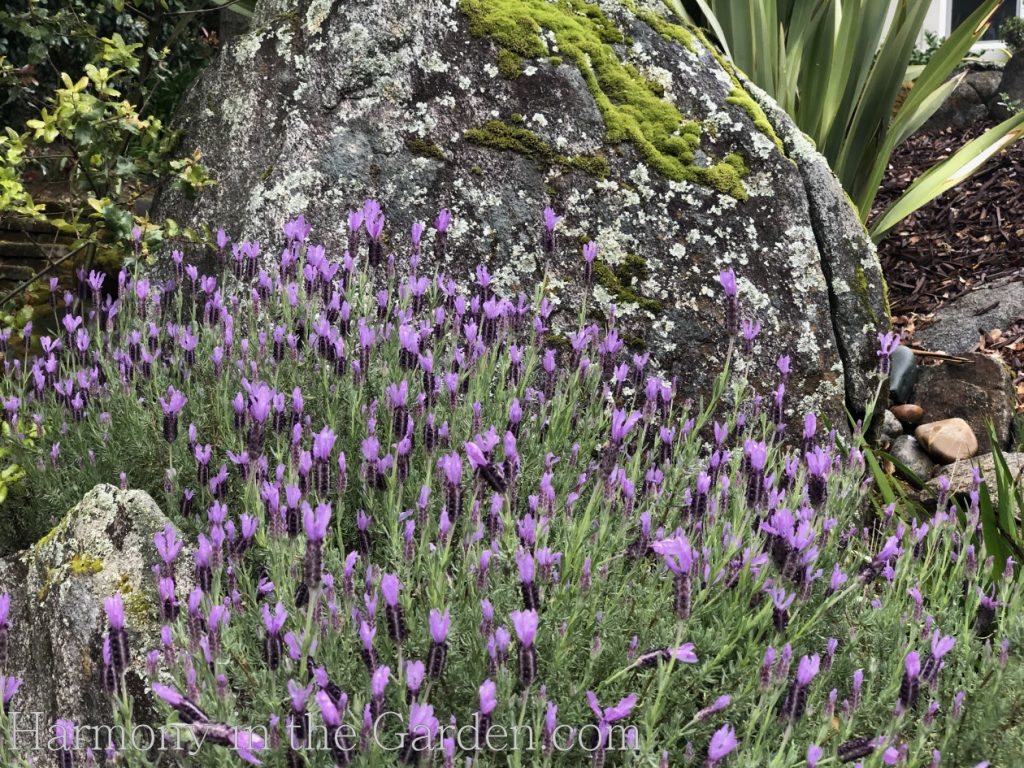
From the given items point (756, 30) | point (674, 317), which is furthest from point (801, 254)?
point (756, 30)

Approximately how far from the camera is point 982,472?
3312 millimetres

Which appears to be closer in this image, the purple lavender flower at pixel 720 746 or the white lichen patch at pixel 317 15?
the purple lavender flower at pixel 720 746

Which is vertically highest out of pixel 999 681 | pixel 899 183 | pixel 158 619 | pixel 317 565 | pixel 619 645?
pixel 317 565

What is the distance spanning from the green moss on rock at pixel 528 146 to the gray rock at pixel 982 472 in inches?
64.1

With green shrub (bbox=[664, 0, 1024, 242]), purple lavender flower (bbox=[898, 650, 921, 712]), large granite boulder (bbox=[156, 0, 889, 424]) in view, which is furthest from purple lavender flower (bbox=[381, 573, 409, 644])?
green shrub (bbox=[664, 0, 1024, 242])

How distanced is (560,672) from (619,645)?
0.53ft

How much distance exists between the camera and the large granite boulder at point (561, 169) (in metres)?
3.40

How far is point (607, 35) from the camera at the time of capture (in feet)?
12.2

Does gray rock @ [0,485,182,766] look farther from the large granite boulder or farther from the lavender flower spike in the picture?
Result: the large granite boulder

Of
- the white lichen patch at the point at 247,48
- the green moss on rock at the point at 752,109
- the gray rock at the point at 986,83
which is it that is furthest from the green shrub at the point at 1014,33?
the white lichen patch at the point at 247,48

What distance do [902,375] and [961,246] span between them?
6.89ft

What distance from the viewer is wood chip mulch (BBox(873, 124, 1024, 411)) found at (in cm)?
562

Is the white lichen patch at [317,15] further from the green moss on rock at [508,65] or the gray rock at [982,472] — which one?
the gray rock at [982,472]

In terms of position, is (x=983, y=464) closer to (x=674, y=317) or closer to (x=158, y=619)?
(x=674, y=317)
